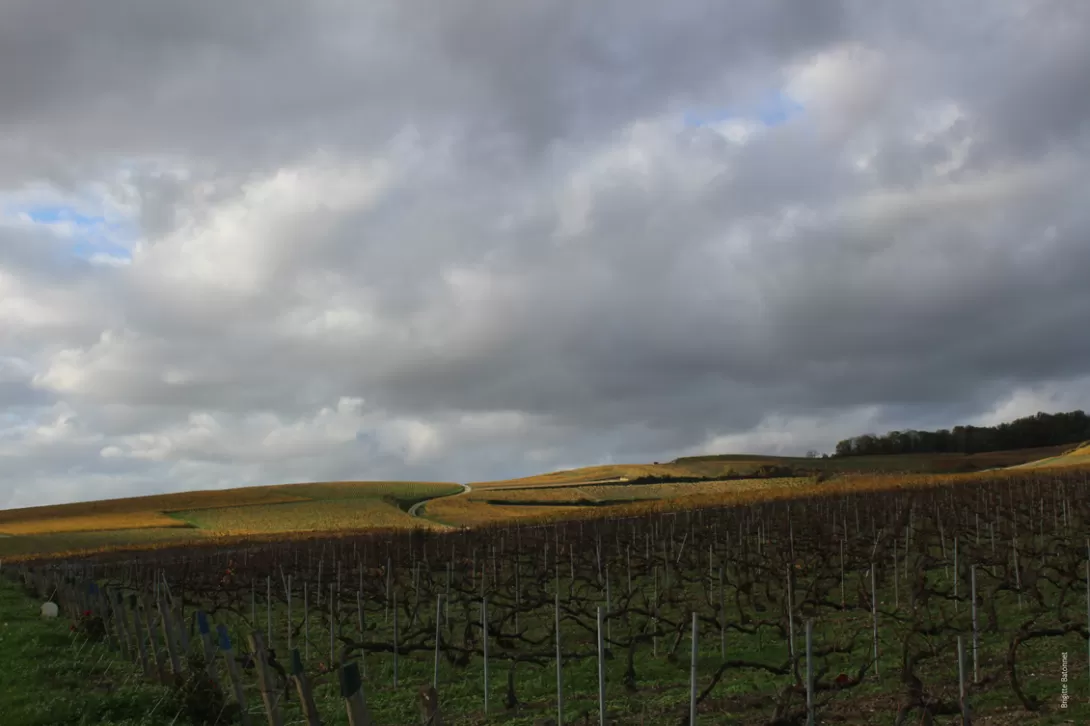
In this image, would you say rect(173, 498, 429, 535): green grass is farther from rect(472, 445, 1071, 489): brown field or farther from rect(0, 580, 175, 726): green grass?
rect(0, 580, 175, 726): green grass

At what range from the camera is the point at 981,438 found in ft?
358

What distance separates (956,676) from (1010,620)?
517cm

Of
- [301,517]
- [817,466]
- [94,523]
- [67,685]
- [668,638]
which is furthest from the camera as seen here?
[817,466]

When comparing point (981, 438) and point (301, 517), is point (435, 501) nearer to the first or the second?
point (301, 517)

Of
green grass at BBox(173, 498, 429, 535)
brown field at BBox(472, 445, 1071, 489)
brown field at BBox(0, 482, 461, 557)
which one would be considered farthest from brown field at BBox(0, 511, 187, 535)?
brown field at BBox(472, 445, 1071, 489)

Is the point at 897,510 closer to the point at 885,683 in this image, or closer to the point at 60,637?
the point at 885,683

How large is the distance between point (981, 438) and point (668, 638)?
106 metres

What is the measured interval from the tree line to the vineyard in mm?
78840

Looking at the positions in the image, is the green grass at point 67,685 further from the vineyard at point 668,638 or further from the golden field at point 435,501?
the golden field at point 435,501

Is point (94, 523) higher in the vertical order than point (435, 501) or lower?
lower

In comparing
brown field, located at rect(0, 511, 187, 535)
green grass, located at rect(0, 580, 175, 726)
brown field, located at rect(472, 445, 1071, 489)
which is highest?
green grass, located at rect(0, 580, 175, 726)

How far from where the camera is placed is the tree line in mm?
107562

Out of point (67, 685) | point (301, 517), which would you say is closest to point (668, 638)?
point (67, 685)

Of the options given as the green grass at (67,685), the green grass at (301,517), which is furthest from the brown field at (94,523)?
the green grass at (67,685)
